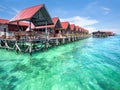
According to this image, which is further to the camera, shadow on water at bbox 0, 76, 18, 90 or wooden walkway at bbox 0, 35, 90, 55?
wooden walkway at bbox 0, 35, 90, 55

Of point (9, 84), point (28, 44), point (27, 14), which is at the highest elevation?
point (27, 14)

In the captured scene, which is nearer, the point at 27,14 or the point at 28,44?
the point at 27,14

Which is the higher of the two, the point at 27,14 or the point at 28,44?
the point at 27,14

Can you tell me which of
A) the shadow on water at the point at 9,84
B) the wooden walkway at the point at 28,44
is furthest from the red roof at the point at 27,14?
the shadow on water at the point at 9,84

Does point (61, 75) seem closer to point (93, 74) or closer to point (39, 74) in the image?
point (39, 74)

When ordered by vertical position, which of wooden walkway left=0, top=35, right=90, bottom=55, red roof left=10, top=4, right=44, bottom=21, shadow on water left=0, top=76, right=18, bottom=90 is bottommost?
shadow on water left=0, top=76, right=18, bottom=90

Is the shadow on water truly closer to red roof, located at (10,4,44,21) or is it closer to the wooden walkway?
the wooden walkway

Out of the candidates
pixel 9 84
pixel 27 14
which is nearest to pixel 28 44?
pixel 27 14

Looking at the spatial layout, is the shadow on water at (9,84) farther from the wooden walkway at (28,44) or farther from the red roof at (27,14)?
the red roof at (27,14)

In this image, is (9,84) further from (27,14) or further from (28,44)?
(28,44)

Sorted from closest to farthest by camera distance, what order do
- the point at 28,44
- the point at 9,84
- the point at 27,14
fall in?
the point at 9,84 → the point at 27,14 → the point at 28,44

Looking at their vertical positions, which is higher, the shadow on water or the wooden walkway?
the wooden walkway

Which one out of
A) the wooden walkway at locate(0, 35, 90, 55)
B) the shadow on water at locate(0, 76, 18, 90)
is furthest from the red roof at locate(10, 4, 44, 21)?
the shadow on water at locate(0, 76, 18, 90)

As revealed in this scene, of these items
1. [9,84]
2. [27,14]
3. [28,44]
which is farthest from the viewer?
[28,44]
